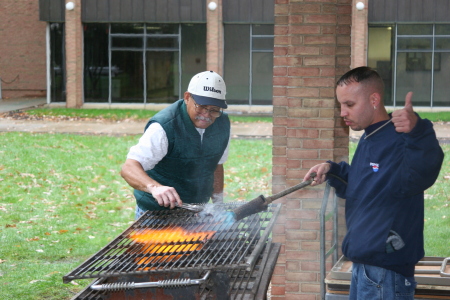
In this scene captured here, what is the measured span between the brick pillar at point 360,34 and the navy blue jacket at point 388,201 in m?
21.4

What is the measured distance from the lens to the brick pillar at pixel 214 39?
2497cm

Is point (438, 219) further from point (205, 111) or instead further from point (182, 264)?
point (182, 264)

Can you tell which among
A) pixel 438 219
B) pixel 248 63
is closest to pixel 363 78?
pixel 438 219

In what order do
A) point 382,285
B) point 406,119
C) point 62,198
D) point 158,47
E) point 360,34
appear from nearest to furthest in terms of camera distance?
point 406,119 → point 382,285 → point 62,198 → point 360,34 → point 158,47

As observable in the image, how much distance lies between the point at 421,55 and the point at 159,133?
73.1 feet

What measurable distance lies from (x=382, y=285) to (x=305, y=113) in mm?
2378

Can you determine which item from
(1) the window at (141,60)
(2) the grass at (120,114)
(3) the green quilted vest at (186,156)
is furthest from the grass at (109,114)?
(3) the green quilted vest at (186,156)

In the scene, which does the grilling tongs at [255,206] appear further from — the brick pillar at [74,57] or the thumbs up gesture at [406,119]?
the brick pillar at [74,57]

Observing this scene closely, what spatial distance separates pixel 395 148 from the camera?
339cm

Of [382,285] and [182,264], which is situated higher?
[182,264]

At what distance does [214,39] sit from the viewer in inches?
997

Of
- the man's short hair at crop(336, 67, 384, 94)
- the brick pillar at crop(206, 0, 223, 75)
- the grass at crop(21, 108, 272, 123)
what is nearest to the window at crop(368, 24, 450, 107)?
the grass at crop(21, 108, 272, 123)

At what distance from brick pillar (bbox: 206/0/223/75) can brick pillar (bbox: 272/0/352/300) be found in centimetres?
1938

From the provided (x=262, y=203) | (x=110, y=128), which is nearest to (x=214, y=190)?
(x=262, y=203)
